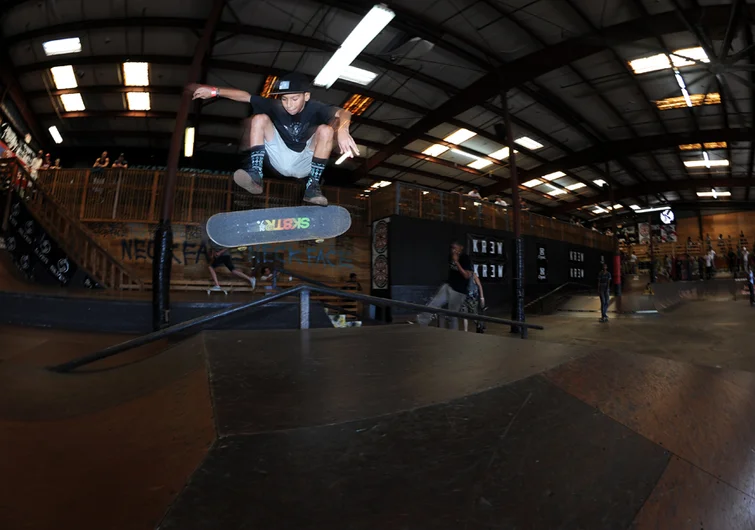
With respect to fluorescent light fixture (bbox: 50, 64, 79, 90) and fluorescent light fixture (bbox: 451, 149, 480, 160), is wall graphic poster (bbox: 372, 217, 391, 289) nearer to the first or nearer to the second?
fluorescent light fixture (bbox: 451, 149, 480, 160)

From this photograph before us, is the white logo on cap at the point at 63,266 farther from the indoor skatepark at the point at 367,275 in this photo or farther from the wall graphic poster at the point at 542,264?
the wall graphic poster at the point at 542,264

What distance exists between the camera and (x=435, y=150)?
43.8ft

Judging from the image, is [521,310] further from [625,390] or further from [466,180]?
[466,180]

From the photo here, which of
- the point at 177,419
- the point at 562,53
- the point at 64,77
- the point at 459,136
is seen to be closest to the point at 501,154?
the point at 459,136

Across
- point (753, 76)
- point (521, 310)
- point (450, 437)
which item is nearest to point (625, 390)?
point (450, 437)

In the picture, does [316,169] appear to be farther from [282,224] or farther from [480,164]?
[480,164]

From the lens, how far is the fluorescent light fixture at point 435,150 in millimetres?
13000

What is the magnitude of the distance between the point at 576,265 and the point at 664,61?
393 inches

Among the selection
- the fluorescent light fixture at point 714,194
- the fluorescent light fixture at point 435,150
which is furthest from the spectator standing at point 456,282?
the fluorescent light fixture at point 714,194

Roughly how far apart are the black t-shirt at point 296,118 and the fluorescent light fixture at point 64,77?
9556mm

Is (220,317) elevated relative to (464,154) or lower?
lower

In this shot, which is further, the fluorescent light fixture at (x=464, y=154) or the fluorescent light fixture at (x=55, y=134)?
the fluorescent light fixture at (x=464, y=154)

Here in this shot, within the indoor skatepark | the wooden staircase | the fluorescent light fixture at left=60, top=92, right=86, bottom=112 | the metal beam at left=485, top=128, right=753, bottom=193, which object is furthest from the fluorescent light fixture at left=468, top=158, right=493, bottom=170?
the fluorescent light fixture at left=60, top=92, right=86, bottom=112

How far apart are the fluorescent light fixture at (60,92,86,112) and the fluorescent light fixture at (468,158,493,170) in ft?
45.9
